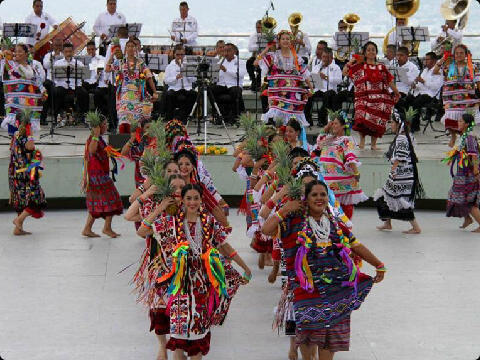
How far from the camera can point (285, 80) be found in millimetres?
14297

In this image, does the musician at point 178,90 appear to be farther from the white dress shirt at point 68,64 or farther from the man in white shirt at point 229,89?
the white dress shirt at point 68,64

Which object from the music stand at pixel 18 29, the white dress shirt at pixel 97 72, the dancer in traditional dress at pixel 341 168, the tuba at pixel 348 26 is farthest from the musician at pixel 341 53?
the dancer in traditional dress at pixel 341 168

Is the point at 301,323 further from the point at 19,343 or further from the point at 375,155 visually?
the point at 375,155

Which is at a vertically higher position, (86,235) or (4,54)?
(4,54)

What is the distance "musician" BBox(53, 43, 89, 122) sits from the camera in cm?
1700

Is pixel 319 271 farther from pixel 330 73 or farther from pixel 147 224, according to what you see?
pixel 330 73

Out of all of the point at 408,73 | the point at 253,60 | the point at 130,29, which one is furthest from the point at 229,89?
the point at 408,73

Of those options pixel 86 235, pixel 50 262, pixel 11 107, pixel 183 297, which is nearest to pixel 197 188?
pixel 183 297

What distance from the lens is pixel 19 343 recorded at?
7602 mm

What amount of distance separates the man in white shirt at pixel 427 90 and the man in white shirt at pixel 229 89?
109 inches

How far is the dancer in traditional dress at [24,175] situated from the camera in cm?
1152

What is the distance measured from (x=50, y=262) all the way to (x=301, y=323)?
4584 mm

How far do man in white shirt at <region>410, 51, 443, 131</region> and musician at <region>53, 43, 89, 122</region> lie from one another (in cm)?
525

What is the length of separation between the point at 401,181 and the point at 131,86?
4.47 metres
